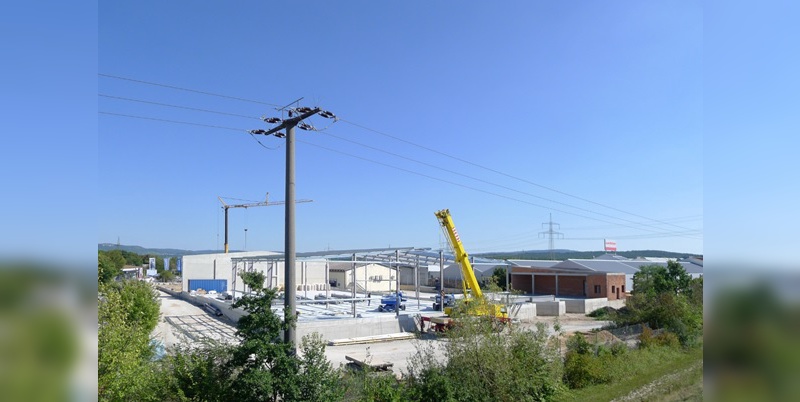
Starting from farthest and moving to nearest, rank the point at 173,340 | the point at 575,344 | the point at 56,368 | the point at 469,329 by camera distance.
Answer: the point at 173,340 < the point at 575,344 < the point at 469,329 < the point at 56,368

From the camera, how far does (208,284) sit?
54188mm

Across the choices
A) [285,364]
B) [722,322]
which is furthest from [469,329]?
[722,322]

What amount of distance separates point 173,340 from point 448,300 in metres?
18.9

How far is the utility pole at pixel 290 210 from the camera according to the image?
10.7 metres

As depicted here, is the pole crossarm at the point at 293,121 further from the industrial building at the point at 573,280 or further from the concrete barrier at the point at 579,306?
the industrial building at the point at 573,280

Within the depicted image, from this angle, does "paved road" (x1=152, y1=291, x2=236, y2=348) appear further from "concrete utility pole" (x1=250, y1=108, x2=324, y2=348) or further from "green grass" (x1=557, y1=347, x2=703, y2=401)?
"green grass" (x1=557, y1=347, x2=703, y2=401)

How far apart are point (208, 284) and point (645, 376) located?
47140 mm

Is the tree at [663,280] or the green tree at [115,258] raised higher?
the green tree at [115,258]

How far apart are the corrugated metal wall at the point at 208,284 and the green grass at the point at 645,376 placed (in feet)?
145

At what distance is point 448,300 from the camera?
3684 centimetres

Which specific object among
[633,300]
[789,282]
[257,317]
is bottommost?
[633,300]

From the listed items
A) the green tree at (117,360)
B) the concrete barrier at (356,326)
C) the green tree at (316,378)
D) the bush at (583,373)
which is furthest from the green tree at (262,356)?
the concrete barrier at (356,326)

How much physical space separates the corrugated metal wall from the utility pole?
4345cm

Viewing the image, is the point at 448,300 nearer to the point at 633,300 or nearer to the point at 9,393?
the point at 633,300
